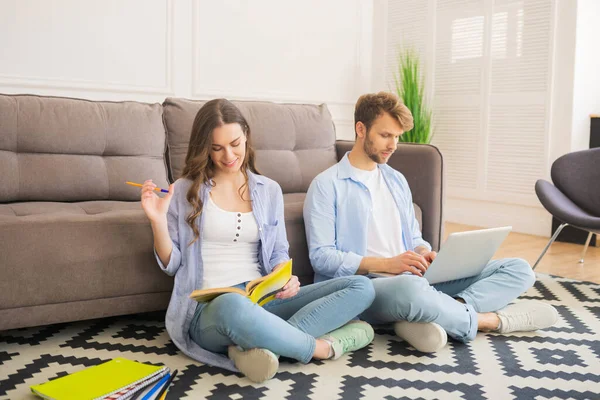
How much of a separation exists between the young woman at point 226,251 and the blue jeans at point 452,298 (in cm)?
9

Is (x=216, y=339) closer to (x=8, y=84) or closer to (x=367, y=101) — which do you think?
(x=367, y=101)

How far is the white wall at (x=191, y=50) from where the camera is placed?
13.0ft

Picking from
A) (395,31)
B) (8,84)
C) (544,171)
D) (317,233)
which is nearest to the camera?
(317,233)

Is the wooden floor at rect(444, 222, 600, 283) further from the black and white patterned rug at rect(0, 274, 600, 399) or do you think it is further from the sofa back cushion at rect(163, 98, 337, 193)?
the sofa back cushion at rect(163, 98, 337, 193)

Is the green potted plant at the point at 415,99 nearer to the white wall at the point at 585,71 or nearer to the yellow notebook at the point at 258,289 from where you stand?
the white wall at the point at 585,71

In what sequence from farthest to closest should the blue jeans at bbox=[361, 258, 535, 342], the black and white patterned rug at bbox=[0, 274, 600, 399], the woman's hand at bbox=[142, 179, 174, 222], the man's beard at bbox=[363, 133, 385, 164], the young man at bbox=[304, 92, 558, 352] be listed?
the man's beard at bbox=[363, 133, 385, 164]
the young man at bbox=[304, 92, 558, 352]
the blue jeans at bbox=[361, 258, 535, 342]
the woman's hand at bbox=[142, 179, 174, 222]
the black and white patterned rug at bbox=[0, 274, 600, 399]

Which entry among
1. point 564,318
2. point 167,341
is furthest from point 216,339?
point 564,318

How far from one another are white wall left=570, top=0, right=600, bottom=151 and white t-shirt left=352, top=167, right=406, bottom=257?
2711 mm

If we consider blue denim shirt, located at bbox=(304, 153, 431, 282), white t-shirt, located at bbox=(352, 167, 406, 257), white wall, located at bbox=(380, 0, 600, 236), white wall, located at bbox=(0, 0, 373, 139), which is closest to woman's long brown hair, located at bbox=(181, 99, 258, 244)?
blue denim shirt, located at bbox=(304, 153, 431, 282)

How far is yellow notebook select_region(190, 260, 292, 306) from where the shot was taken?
6.18 feet

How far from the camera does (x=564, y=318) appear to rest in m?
2.69

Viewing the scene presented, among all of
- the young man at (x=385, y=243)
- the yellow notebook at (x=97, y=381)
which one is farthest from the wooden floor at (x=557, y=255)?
the yellow notebook at (x=97, y=381)

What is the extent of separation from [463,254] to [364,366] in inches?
21.1

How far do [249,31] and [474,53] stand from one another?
Answer: 5.89 feet
